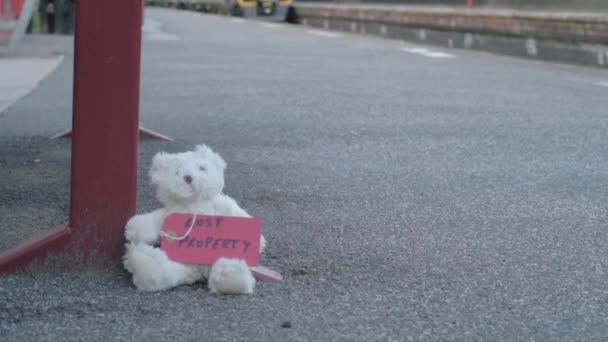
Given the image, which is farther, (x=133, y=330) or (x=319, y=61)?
(x=319, y=61)

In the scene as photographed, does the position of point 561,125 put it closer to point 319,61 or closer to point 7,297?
point 7,297

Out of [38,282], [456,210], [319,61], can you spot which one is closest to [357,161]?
[456,210]

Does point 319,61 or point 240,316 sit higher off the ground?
point 240,316

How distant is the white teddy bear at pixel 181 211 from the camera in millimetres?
2750

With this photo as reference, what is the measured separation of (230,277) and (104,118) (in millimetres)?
→ 514

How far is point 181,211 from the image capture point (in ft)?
9.38

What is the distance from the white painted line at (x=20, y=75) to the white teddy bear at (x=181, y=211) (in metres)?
4.48

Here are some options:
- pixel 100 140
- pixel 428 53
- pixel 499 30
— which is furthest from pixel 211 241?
pixel 499 30

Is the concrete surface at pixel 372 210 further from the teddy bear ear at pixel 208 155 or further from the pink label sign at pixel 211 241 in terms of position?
the teddy bear ear at pixel 208 155

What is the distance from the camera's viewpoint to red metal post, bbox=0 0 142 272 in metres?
2.82

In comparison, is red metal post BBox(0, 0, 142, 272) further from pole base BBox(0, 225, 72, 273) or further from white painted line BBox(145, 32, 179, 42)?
white painted line BBox(145, 32, 179, 42)

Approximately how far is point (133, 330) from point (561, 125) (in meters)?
4.76

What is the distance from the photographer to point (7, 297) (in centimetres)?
271

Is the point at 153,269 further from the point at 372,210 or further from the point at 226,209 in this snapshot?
the point at 372,210
